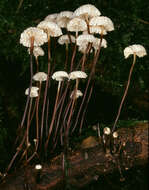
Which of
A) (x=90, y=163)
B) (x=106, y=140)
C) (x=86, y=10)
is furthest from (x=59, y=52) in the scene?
(x=90, y=163)

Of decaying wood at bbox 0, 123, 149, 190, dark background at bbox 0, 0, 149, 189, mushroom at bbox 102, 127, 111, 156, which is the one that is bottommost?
decaying wood at bbox 0, 123, 149, 190

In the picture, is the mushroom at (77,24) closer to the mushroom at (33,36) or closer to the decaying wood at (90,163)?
the mushroom at (33,36)

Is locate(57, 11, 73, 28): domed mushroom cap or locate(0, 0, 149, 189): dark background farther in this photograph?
locate(0, 0, 149, 189): dark background

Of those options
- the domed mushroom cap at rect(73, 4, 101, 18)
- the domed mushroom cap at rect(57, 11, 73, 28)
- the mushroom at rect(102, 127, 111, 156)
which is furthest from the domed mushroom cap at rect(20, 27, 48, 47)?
the mushroom at rect(102, 127, 111, 156)

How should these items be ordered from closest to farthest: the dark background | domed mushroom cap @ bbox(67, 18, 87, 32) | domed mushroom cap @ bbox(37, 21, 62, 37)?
domed mushroom cap @ bbox(37, 21, 62, 37)
domed mushroom cap @ bbox(67, 18, 87, 32)
the dark background

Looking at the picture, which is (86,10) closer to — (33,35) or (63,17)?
(63,17)

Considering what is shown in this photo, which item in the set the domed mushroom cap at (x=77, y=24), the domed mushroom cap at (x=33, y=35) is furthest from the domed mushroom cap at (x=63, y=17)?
the domed mushroom cap at (x=33, y=35)

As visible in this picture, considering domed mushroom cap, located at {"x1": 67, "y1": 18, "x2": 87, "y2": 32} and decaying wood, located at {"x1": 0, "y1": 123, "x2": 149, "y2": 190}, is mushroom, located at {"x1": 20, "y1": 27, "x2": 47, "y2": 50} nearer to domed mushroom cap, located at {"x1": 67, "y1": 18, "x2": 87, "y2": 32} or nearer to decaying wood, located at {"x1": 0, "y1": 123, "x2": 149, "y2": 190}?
domed mushroom cap, located at {"x1": 67, "y1": 18, "x2": 87, "y2": 32}

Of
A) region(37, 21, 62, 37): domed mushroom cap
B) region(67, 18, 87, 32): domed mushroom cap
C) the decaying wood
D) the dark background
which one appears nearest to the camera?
the decaying wood

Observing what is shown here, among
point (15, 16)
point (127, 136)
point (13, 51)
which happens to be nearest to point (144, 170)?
point (127, 136)
